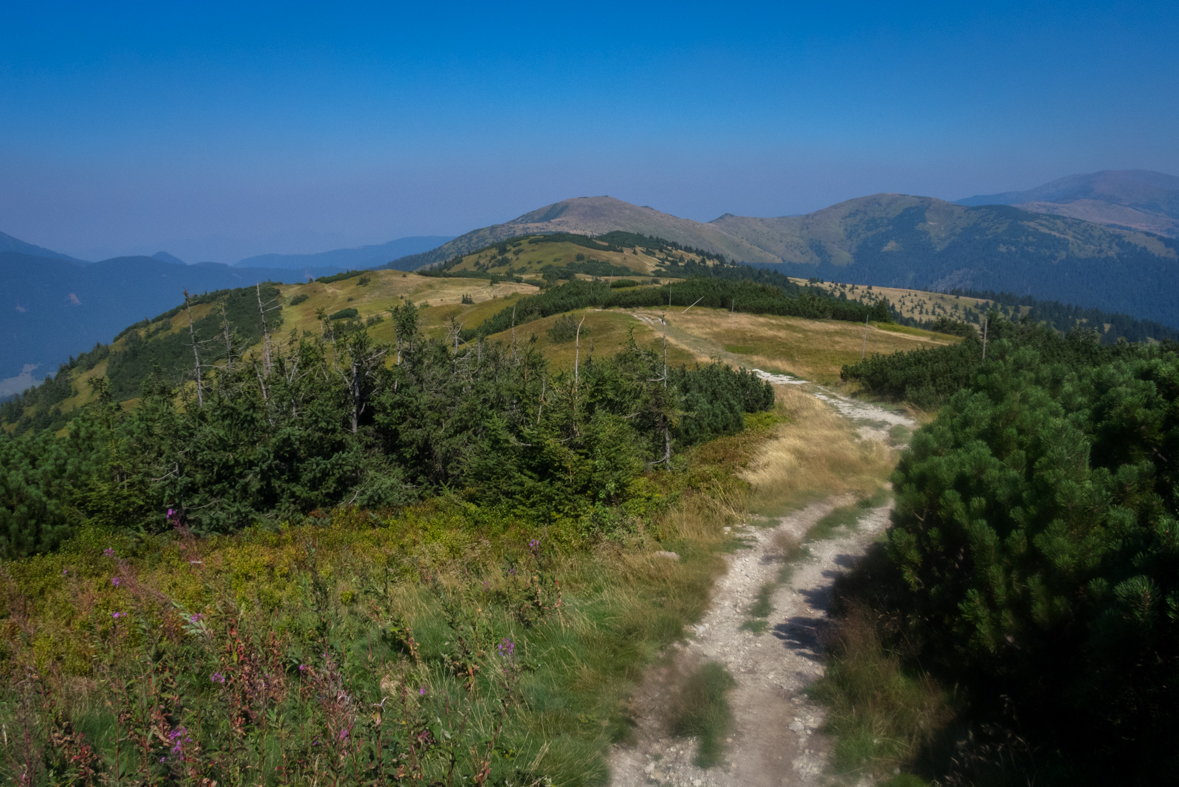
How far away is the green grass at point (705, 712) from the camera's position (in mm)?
4438

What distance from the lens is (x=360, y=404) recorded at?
51.1 feet

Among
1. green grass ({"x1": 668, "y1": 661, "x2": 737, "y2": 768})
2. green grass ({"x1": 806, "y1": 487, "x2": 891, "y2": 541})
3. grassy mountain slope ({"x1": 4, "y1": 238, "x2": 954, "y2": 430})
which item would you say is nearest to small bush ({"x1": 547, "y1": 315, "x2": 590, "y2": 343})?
grassy mountain slope ({"x1": 4, "y1": 238, "x2": 954, "y2": 430})

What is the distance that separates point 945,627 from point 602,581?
3.72 metres

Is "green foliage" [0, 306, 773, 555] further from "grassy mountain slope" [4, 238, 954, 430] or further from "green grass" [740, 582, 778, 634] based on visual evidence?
"grassy mountain slope" [4, 238, 954, 430]

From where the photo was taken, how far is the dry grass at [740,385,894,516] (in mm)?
11578

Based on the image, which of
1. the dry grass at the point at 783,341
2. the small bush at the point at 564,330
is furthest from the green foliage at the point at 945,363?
the small bush at the point at 564,330

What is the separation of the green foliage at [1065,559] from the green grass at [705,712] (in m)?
1.81

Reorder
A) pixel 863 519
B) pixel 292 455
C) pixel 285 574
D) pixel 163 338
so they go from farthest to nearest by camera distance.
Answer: pixel 163 338, pixel 292 455, pixel 863 519, pixel 285 574

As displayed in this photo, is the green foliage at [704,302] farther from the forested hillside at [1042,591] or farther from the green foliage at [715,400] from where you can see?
the forested hillside at [1042,591]

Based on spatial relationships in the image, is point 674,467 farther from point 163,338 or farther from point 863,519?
point 163,338

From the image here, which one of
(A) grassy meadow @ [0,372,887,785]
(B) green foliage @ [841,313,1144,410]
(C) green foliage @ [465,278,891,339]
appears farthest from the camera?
(C) green foliage @ [465,278,891,339]

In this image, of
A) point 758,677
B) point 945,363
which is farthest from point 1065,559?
point 945,363

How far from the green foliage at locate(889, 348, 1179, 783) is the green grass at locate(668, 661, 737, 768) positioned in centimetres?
181

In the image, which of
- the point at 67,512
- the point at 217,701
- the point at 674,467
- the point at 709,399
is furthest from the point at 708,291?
the point at 217,701
